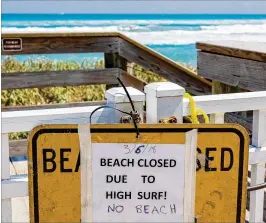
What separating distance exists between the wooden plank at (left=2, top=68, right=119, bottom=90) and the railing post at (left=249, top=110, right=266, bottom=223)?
3.49 metres

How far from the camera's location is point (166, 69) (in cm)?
497

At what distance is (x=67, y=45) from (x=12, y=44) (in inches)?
22.6

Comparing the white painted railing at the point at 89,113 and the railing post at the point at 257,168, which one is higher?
the white painted railing at the point at 89,113

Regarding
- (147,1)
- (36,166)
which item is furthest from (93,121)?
(147,1)

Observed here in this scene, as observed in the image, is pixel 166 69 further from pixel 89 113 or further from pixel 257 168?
pixel 89 113

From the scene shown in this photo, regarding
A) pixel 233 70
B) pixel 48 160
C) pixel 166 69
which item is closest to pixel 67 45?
pixel 166 69

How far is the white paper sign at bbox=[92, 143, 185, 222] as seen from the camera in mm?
1574

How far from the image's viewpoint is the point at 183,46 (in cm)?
3581

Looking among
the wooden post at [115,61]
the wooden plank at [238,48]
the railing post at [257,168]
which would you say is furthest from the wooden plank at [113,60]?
the railing post at [257,168]

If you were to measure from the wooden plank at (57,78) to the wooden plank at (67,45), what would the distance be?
0.23m

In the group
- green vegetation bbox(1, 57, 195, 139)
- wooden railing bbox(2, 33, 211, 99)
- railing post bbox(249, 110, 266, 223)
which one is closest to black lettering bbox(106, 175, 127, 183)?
railing post bbox(249, 110, 266, 223)

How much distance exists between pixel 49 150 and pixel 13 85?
3.94 m

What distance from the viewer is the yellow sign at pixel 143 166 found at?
62.1 inches

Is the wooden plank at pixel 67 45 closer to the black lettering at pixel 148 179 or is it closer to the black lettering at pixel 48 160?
the black lettering at pixel 48 160
